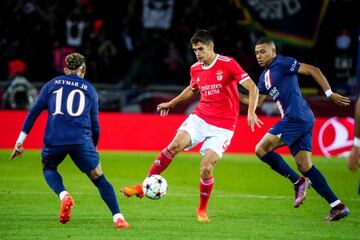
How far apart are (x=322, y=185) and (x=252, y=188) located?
12.5 feet

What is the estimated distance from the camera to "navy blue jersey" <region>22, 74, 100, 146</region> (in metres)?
9.28

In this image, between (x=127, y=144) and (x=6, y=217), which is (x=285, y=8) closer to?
(x=127, y=144)

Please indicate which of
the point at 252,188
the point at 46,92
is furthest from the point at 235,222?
the point at 252,188

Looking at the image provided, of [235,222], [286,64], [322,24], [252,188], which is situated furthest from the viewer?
[322,24]

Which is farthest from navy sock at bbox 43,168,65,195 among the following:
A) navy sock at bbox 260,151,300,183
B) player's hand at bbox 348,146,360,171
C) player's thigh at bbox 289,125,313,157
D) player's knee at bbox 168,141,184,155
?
player's hand at bbox 348,146,360,171

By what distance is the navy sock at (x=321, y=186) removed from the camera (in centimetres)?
1047

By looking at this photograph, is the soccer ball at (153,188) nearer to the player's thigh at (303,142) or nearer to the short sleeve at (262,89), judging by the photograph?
the player's thigh at (303,142)

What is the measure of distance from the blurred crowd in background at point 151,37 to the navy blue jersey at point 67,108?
12374 mm

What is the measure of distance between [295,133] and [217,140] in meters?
1.15

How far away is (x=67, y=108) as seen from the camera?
929 centimetres

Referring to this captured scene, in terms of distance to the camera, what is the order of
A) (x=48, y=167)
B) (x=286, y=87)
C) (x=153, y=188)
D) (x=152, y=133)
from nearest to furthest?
1. (x=48, y=167)
2. (x=153, y=188)
3. (x=286, y=87)
4. (x=152, y=133)

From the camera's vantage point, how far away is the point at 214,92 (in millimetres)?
10391

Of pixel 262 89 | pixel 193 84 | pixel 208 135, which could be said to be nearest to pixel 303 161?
pixel 262 89

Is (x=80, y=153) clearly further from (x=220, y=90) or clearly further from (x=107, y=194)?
(x=220, y=90)
